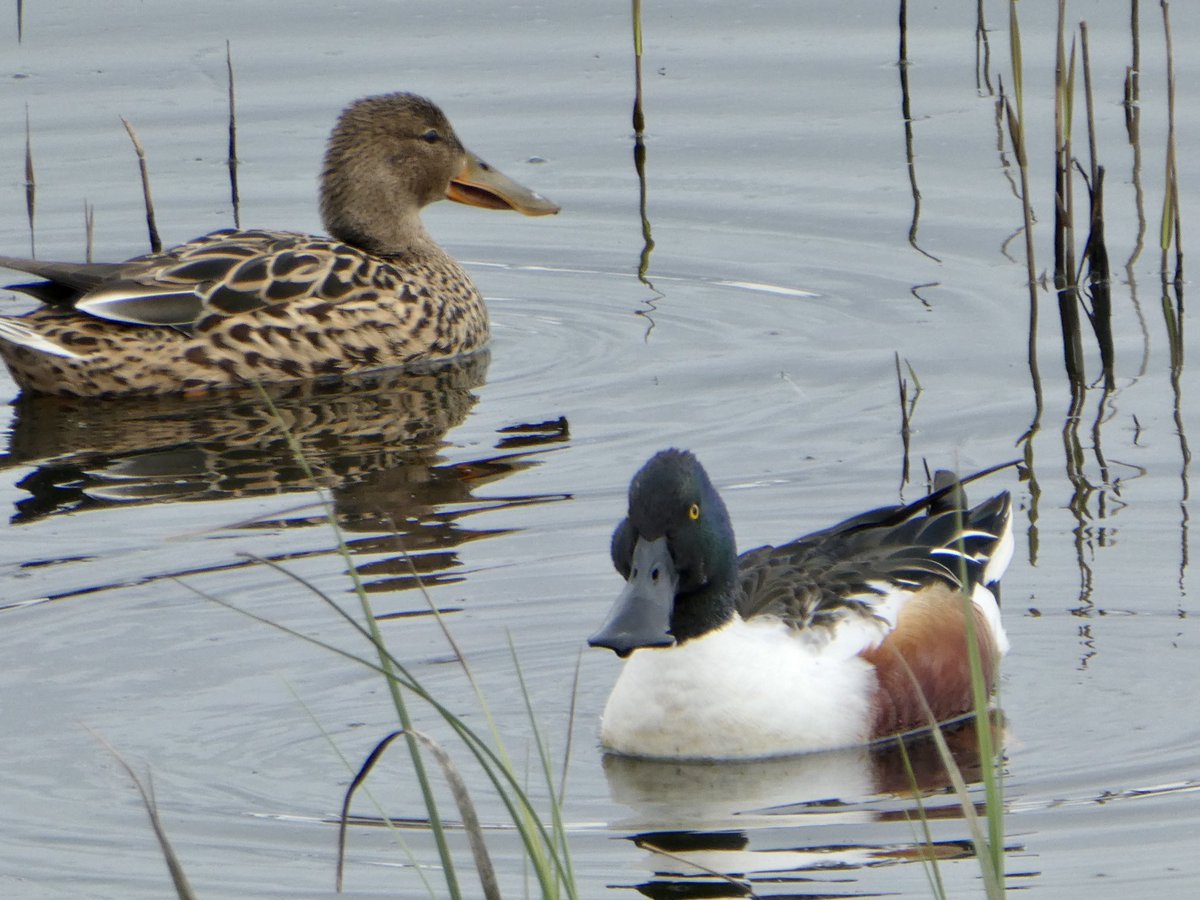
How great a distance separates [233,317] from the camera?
32.0 ft

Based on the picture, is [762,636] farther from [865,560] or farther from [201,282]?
[201,282]

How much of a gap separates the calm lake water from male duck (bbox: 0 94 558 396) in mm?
205

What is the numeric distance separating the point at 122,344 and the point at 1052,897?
18.2 feet

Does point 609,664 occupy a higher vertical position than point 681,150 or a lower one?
lower

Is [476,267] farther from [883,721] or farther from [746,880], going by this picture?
[746,880]

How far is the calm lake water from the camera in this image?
221 inches

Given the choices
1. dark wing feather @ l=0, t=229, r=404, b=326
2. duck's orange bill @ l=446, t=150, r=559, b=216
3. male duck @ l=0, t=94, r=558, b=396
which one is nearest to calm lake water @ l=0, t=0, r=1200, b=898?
male duck @ l=0, t=94, r=558, b=396

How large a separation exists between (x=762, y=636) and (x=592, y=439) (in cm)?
245

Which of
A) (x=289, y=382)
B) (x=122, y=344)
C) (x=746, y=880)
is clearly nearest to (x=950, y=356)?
(x=289, y=382)

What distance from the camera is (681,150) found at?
11891 mm

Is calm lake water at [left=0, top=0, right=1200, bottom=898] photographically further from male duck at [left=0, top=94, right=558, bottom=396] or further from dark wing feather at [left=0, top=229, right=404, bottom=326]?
dark wing feather at [left=0, top=229, right=404, bottom=326]

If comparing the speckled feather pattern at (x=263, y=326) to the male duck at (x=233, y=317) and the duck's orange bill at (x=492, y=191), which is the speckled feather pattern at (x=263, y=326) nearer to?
the male duck at (x=233, y=317)

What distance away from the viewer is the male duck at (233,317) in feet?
31.3

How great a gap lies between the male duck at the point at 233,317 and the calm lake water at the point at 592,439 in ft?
0.67
